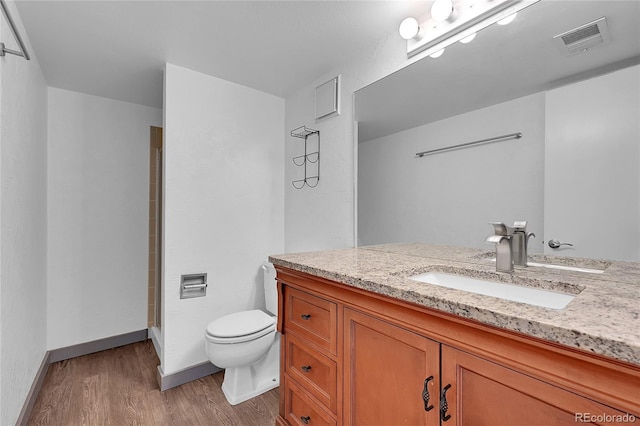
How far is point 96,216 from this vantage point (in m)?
2.63

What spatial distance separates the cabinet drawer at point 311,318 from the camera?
1.14 m

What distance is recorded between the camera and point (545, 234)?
1134 millimetres

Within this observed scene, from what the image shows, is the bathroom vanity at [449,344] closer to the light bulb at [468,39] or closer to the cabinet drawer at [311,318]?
the cabinet drawer at [311,318]

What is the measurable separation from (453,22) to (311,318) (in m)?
1.54

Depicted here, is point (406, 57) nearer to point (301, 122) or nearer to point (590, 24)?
point (590, 24)

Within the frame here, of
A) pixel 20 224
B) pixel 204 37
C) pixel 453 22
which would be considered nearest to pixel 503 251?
pixel 453 22

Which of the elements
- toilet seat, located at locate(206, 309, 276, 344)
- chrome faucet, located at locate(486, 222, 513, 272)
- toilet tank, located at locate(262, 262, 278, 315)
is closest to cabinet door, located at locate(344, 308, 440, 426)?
chrome faucet, located at locate(486, 222, 513, 272)

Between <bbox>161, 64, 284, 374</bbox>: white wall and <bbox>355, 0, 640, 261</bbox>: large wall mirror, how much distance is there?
127 centimetres

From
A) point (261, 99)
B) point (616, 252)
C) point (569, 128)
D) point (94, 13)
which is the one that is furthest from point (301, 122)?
point (616, 252)

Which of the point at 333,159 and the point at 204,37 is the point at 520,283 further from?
the point at 204,37

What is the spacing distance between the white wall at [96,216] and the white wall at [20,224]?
174 millimetres

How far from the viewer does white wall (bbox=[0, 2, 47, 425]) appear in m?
1.39

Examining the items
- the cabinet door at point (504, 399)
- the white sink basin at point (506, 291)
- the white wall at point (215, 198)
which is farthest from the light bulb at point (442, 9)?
the white wall at point (215, 198)

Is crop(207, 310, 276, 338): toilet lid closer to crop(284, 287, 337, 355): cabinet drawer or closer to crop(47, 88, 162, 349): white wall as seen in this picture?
crop(284, 287, 337, 355): cabinet drawer
